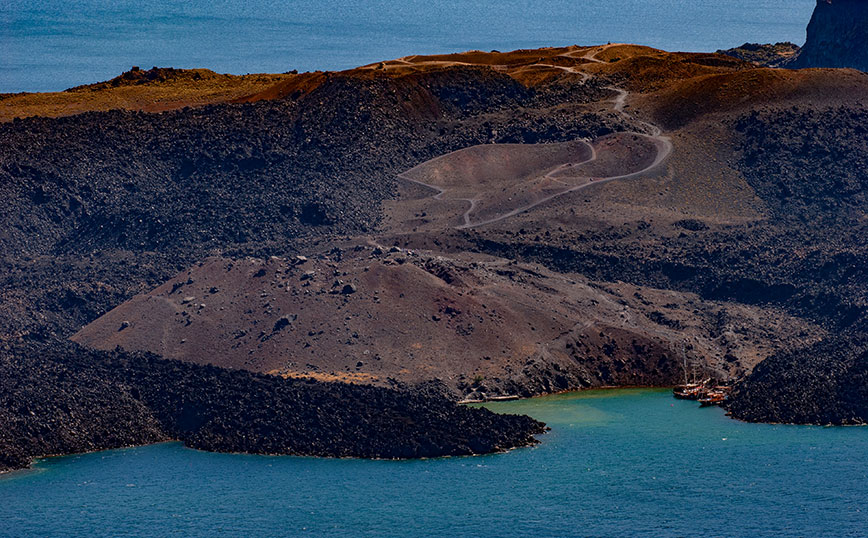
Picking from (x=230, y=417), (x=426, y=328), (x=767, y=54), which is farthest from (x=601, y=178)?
(x=767, y=54)

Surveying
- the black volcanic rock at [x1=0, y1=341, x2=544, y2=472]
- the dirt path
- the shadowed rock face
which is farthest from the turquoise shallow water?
the shadowed rock face

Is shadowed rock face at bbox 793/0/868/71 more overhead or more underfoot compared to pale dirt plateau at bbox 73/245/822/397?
more overhead

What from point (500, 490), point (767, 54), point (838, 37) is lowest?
point (500, 490)

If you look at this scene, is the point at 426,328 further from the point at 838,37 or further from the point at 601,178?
the point at 838,37

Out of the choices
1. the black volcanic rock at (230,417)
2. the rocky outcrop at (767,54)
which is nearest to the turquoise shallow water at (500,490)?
the black volcanic rock at (230,417)

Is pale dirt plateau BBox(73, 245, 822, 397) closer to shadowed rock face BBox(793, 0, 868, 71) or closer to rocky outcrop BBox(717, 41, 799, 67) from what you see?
shadowed rock face BBox(793, 0, 868, 71)

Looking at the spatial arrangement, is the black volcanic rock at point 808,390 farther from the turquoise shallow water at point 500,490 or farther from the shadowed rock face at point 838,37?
the shadowed rock face at point 838,37
